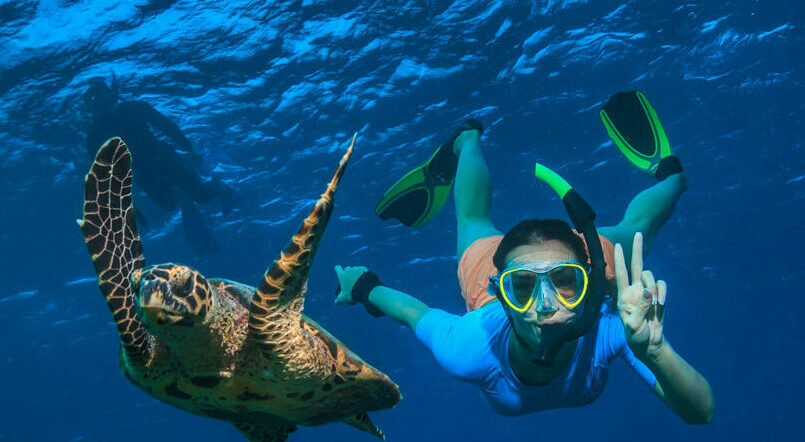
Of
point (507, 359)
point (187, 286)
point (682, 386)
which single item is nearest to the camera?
point (187, 286)

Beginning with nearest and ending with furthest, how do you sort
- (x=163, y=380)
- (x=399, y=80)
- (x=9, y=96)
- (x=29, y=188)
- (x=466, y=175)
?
(x=163, y=380), (x=466, y=175), (x=9, y=96), (x=399, y=80), (x=29, y=188)

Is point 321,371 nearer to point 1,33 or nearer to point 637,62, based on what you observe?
point 1,33

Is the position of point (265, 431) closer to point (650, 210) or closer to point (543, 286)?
point (543, 286)

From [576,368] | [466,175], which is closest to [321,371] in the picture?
[576,368]

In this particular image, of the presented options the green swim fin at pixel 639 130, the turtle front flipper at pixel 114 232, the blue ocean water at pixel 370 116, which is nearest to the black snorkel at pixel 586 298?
the turtle front flipper at pixel 114 232

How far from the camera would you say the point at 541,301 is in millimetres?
3961

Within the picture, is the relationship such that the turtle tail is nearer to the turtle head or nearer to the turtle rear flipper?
the turtle rear flipper

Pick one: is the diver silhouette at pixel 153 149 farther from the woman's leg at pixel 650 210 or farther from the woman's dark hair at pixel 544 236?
the woman's leg at pixel 650 210

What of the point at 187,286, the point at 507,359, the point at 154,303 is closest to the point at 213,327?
the point at 187,286

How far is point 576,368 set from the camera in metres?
4.84

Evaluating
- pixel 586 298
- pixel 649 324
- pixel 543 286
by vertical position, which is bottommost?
pixel 586 298

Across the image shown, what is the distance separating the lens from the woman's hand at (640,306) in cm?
321

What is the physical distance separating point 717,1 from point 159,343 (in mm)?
12594

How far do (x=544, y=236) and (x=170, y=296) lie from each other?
3193 millimetres
